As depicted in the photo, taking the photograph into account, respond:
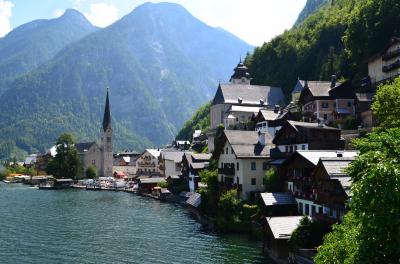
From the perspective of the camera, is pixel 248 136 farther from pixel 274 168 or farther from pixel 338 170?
pixel 338 170

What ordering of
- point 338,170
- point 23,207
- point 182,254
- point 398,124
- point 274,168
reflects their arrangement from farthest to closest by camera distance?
1. point 23,207
2. point 274,168
3. point 182,254
4. point 338,170
5. point 398,124

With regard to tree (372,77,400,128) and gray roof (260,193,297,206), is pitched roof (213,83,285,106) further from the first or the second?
tree (372,77,400,128)

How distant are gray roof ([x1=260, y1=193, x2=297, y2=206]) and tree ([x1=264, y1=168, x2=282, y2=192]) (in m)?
3.17

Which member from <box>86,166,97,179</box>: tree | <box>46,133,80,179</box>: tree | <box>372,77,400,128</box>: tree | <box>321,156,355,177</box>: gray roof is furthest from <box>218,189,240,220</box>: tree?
<box>86,166,97,179</box>: tree

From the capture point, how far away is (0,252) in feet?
144

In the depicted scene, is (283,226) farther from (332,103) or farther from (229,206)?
(332,103)

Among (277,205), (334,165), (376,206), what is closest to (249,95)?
(277,205)

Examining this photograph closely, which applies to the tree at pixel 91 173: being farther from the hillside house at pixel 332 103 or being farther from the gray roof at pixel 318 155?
the gray roof at pixel 318 155

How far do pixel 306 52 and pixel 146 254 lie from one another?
10993 centimetres

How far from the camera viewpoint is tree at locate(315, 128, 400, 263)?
47.2ft

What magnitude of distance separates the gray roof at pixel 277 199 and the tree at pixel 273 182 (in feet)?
10.4

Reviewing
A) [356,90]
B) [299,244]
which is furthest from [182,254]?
[356,90]

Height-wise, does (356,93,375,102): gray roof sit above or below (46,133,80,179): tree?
above

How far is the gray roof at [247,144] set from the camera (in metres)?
57.9
